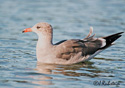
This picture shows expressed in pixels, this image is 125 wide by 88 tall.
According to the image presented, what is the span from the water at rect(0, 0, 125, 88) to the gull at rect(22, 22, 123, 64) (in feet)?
0.77

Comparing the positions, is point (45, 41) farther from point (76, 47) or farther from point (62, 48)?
point (76, 47)

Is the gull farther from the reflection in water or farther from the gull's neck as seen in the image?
the reflection in water

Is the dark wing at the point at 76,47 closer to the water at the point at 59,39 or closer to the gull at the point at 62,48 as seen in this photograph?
the gull at the point at 62,48

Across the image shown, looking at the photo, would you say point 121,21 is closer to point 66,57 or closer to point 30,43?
point 30,43

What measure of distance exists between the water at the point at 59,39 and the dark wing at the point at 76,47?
353mm

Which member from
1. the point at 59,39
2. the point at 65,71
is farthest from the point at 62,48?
the point at 59,39

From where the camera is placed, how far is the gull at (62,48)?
10.1 m

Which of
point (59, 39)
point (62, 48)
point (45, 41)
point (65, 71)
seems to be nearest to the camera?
point (65, 71)

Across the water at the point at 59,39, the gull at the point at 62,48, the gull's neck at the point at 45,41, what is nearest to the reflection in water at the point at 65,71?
the water at the point at 59,39

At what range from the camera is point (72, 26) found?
51.3 ft

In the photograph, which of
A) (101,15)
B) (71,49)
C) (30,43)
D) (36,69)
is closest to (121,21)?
(101,15)

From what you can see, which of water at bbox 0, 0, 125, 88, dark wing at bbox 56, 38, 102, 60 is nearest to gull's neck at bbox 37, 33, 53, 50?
dark wing at bbox 56, 38, 102, 60

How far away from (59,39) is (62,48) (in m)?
3.31

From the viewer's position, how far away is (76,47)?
10.4 metres
